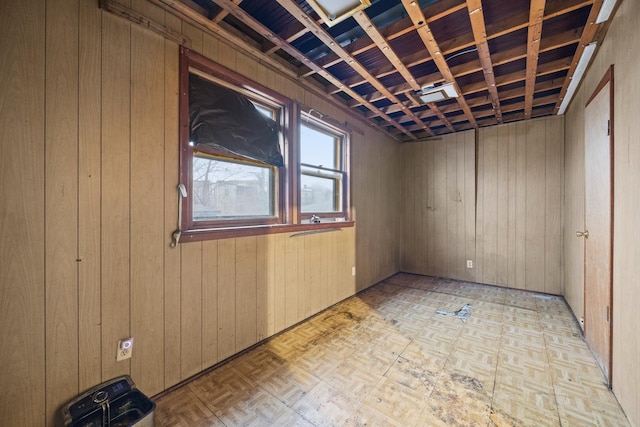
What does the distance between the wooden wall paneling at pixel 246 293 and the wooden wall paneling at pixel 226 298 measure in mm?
36

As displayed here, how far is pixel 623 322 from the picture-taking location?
59.9 inches

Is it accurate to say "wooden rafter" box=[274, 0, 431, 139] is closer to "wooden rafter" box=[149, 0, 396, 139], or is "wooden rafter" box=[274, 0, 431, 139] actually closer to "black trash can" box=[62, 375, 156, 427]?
"wooden rafter" box=[149, 0, 396, 139]

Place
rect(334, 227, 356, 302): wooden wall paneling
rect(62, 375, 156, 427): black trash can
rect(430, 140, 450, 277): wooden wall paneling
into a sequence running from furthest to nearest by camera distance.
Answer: rect(430, 140, 450, 277): wooden wall paneling, rect(334, 227, 356, 302): wooden wall paneling, rect(62, 375, 156, 427): black trash can

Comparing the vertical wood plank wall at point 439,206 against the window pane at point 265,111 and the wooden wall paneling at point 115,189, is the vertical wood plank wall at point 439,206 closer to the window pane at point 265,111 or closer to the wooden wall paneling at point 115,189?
the window pane at point 265,111

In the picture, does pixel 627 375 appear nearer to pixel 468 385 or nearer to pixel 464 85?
pixel 468 385

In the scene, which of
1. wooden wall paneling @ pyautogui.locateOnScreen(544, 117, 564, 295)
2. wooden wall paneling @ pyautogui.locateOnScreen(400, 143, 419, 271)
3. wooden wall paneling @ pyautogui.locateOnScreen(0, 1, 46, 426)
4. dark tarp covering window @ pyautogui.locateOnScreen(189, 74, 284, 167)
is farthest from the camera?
wooden wall paneling @ pyautogui.locateOnScreen(400, 143, 419, 271)

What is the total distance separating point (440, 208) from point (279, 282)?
10.6 ft

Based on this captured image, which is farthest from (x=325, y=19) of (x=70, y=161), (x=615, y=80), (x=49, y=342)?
(x=49, y=342)

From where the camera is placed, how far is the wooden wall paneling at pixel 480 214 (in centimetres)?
405

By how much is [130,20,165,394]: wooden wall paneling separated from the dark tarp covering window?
0.73 ft

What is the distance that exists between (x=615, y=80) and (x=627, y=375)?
179 cm

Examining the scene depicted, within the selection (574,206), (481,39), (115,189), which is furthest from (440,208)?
(115,189)

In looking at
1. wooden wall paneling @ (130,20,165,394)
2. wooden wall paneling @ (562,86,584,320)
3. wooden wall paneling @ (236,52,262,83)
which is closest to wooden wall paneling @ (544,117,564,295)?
wooden wall paneling @ (562,86,584,320)

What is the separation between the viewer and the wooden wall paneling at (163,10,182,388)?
5.45 feet
